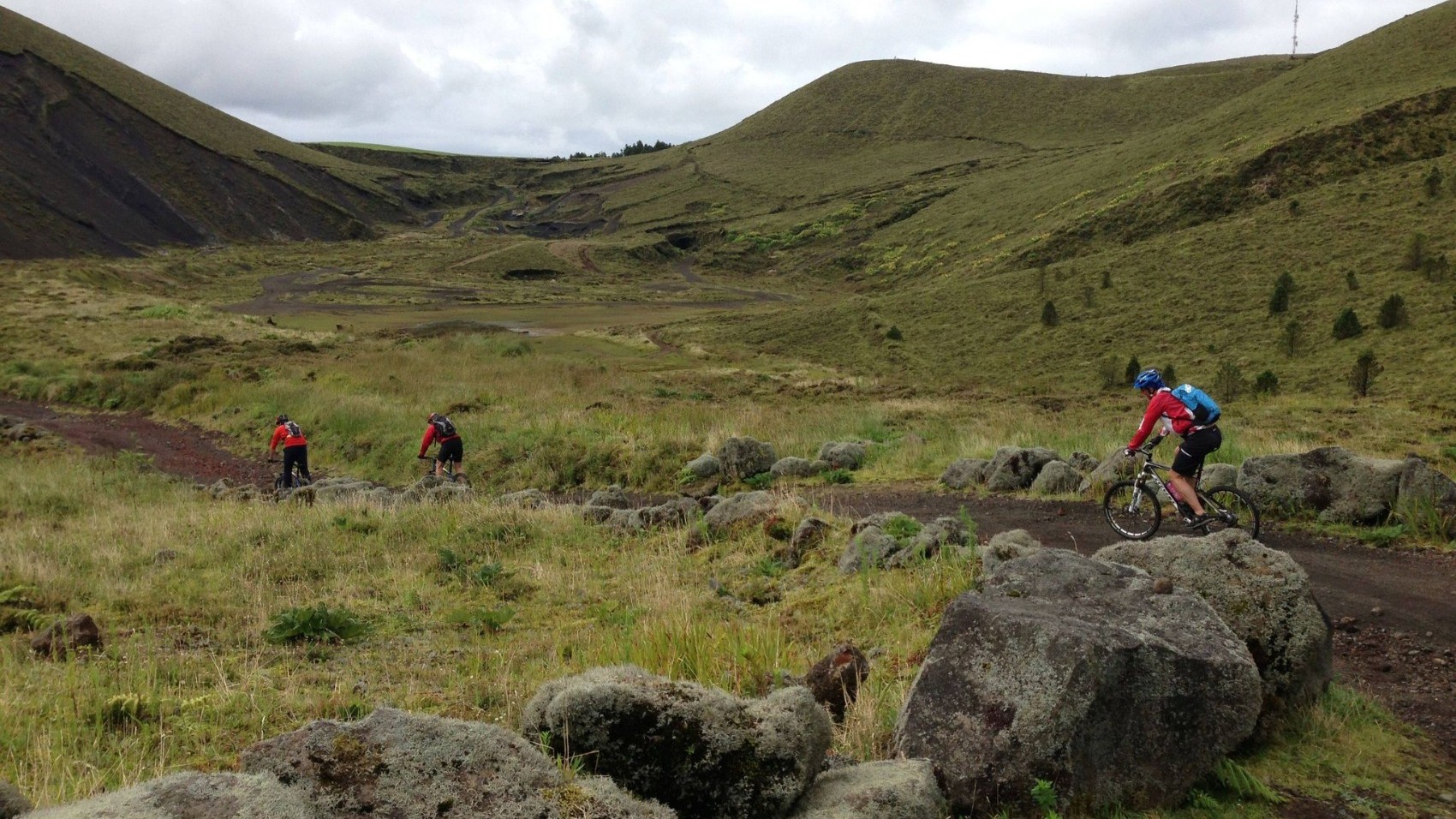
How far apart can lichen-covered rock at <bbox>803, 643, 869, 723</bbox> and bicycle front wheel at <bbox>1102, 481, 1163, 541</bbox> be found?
6.59 meters

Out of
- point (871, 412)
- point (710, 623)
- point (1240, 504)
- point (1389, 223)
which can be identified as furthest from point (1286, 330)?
point (710, 623)

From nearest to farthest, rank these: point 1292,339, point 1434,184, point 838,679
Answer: point 838,679 < point 1292,339 < point 1434,184

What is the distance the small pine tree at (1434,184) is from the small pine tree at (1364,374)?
17445mm

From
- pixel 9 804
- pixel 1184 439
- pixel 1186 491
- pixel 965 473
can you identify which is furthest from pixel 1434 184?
pixel 9 804

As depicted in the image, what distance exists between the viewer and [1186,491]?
10266 millimetres

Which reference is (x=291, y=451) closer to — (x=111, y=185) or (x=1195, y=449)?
(x=1195, y=449)

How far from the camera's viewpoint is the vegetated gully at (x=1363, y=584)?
6.01 m

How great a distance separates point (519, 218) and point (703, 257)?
5321 centimetres

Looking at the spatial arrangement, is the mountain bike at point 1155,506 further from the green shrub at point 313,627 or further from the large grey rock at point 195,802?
the large grey rock at point 195,802

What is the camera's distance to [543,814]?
288 cm

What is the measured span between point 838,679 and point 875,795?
159 centimetres

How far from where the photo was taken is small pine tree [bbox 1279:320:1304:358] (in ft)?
94.7

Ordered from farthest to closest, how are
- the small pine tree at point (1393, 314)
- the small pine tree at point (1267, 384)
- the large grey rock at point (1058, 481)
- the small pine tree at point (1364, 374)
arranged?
1. the small pine tree at point (1393, 314)
2. the small pine tree at point (1267, 384)
3. the small pine tree at point (1364, 374)
4. the large grey rock at point (1058, 481)

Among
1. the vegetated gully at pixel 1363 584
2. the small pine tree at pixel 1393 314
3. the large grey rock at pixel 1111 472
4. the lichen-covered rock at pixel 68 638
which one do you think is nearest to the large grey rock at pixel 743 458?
the vegetated gully at pixel 1363 584
